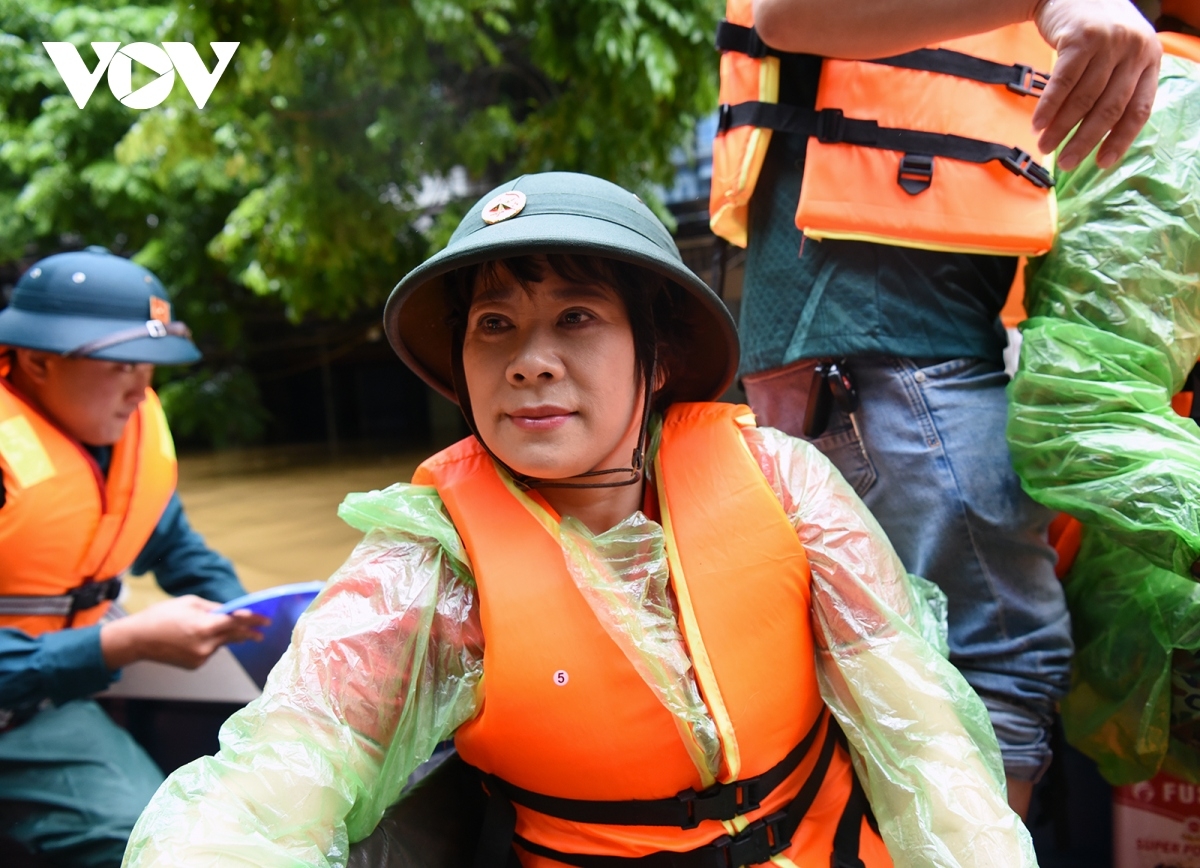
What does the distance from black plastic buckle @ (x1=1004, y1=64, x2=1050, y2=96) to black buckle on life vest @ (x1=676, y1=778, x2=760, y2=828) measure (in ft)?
3.92

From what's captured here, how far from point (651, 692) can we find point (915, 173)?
0.93 meters

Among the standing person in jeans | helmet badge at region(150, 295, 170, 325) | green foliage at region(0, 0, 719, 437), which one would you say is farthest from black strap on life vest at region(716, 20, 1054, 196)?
green foliage at region(0, 0, 719, 437)

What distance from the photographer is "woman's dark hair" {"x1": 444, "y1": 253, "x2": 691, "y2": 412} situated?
1288 mm

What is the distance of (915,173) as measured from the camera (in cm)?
146

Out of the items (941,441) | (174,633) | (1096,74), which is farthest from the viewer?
(174,633)

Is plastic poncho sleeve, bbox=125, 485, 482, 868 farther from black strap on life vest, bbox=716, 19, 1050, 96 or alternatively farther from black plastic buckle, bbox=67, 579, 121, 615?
black plastic buckle, bbox=67, 579, 121, 615

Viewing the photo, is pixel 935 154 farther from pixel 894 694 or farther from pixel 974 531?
pixel 894 694

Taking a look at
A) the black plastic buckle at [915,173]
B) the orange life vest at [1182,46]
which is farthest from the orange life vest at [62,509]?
the orange life vest at [1182,46]

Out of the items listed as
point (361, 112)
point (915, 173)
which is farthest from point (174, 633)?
point (361, 112)

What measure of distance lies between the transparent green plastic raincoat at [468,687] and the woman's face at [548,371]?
0.13 metres

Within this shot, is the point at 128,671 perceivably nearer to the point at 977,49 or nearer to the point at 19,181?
the point at 977,49

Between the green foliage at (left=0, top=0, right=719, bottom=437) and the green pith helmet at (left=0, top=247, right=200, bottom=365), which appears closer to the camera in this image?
the green pith helmet at (left=0, top=247, right=200, bottom=365)

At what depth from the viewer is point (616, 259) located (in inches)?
51.1

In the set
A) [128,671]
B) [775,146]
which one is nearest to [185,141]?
[128,671]
